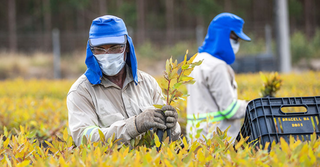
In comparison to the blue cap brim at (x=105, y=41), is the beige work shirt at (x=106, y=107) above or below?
below

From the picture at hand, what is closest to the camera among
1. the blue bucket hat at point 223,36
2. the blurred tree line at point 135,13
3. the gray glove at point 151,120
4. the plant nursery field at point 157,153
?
the plant nursery field at point 157,153

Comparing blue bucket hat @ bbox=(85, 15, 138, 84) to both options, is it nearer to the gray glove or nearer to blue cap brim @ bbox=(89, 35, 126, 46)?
blue cap brim @ bbox=(89, 35, 126, 46)

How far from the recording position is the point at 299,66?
21391 mm

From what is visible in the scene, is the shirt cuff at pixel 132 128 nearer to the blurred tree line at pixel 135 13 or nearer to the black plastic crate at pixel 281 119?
the black plastic crate at pixel 281 119

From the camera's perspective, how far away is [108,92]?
249 cm

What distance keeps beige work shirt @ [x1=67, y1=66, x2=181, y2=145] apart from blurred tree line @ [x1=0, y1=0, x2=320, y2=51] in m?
21.7

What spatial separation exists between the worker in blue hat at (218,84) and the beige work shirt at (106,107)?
2.26 feet

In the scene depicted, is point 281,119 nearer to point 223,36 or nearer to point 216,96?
point 216,96

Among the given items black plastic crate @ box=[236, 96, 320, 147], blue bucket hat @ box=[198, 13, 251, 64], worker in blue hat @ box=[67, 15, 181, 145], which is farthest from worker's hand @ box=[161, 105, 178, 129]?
blue bucket hat @ box=[198, 13, 251, 64]

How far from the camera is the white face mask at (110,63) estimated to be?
2.45 metres

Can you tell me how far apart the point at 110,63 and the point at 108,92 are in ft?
0.73

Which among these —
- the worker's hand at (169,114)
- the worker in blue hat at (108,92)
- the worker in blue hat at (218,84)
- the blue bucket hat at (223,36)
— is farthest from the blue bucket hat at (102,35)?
the blue bucket hat at (223,36)

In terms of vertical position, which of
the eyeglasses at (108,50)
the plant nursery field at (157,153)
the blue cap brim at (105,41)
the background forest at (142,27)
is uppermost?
the background forest at (142,27)

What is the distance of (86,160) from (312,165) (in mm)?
1135
